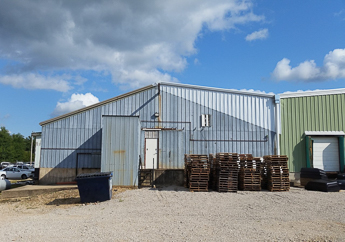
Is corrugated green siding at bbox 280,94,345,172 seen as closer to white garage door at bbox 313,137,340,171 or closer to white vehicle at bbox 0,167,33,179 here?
white garage door at bbox 313,137,340,171

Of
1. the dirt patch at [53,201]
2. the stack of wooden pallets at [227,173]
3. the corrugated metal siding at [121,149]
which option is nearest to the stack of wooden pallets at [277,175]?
the stack of wooden pallets at [227,173]

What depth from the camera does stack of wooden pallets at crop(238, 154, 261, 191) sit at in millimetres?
15575

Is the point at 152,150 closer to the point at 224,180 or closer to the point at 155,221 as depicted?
the point at 224,180

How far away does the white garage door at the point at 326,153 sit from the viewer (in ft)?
65.1

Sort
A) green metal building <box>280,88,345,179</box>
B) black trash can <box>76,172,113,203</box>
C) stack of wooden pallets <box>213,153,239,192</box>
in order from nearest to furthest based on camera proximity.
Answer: black trash can <box>76,172,113,203</box> → stack of wooden pallets <box>213,153,239,192</box> → green metal building <box>280,88,345,179</box>

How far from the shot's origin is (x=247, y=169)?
51.2ft

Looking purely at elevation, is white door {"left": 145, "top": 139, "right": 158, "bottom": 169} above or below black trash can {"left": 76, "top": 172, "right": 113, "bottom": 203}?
above

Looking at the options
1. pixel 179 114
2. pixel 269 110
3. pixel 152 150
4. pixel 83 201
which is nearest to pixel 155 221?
pixel 83 201

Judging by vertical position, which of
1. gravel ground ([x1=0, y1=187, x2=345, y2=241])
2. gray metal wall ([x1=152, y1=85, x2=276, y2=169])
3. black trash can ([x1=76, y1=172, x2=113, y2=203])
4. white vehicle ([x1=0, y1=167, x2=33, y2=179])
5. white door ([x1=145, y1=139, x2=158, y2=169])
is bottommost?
white vehicle ([x1=0, y1=167, x2=33, y2=179])

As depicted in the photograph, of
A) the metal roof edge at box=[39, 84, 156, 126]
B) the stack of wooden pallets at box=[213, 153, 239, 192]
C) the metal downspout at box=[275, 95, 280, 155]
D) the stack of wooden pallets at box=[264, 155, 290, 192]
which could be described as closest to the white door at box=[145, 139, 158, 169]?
the metal roof edge at box=[39, 84, 156, 126]

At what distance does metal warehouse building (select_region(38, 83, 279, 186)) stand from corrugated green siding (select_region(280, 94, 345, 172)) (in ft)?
2.64

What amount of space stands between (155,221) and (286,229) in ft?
12.0

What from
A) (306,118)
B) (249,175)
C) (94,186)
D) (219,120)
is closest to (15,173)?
(219,120)

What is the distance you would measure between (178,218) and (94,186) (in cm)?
459
